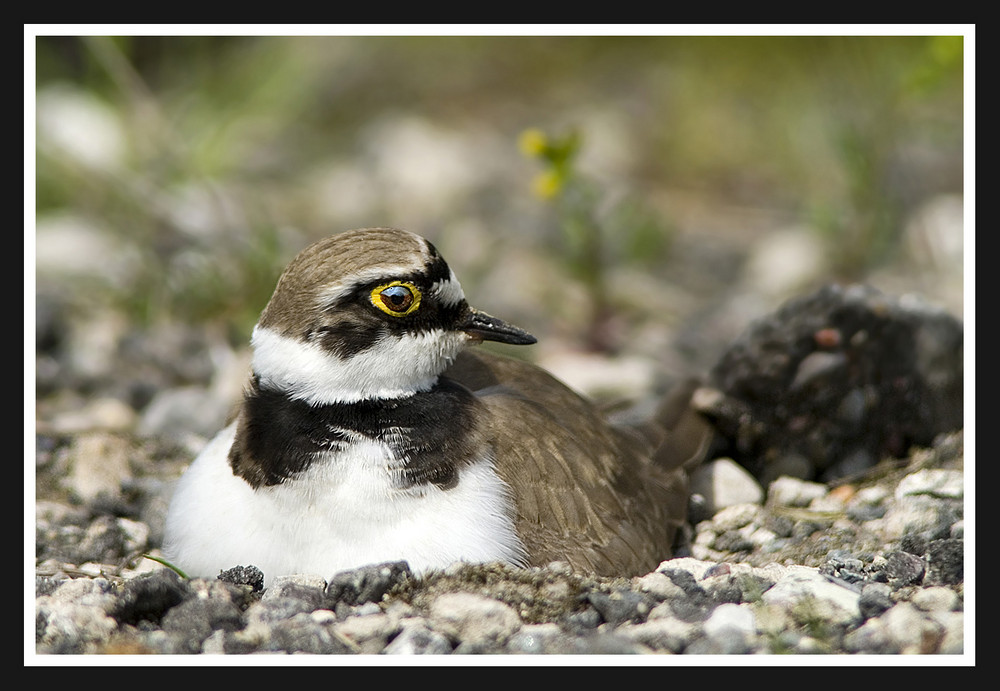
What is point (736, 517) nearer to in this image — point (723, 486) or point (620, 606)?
point (723, 486)

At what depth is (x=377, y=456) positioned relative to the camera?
5.35m

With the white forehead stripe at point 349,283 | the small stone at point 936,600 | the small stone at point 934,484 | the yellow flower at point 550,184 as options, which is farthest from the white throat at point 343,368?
the small stone at point 934,484

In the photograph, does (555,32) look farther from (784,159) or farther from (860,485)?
(784,159)

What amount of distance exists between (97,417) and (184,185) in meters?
2.91

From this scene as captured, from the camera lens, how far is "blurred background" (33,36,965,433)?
902 cm

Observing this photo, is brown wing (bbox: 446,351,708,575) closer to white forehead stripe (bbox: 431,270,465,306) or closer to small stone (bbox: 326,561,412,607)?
white forehead stripe (bbox: 431,270,465,306)

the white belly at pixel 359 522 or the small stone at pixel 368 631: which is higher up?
the white belly at pixel 359 522

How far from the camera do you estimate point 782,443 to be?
6980mm

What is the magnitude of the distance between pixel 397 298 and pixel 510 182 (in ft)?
25.5

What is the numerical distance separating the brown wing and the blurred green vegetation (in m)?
2.30

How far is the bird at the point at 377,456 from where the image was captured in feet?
17.5

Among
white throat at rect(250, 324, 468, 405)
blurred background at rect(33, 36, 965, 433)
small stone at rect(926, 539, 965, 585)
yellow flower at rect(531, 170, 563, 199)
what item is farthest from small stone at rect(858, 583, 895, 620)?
yellow flower at rect(531, 170, 563, 199)

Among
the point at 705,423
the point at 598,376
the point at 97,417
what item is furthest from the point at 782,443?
the point at 97,417

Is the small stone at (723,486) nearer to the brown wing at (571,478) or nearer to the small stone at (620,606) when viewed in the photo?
the brown wing at (571,478)
